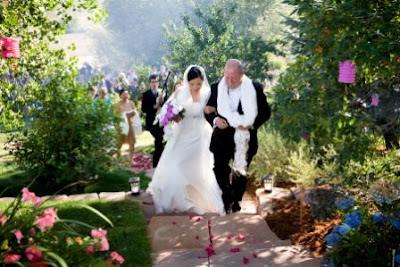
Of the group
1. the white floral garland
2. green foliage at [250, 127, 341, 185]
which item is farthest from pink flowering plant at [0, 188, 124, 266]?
green foliage at [250, 127, 341, 185]

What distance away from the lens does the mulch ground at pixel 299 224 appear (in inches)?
177

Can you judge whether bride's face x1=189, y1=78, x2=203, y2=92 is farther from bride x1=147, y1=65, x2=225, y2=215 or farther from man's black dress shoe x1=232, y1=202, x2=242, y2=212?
man's black dress shoe x1=232, y1=202, x2=242, y2=212

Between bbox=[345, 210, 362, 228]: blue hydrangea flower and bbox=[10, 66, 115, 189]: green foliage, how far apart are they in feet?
14.9

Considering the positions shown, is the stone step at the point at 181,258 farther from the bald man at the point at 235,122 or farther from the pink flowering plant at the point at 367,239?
the bald man at the point at 235,122

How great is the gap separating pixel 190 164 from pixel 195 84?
995 mm

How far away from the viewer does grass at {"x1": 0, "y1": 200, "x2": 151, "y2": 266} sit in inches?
172

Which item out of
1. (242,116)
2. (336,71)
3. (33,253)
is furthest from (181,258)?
(242,116)

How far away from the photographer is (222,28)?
13.9 meters

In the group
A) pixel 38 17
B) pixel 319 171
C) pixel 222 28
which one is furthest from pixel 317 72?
pixel 222 28

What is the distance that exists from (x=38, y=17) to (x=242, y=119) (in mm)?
2989

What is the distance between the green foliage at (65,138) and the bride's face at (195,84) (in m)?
1.88

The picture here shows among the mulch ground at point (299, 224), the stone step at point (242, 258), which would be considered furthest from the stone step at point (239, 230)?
the stone step at point (242, 258)

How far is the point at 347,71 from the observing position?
3459mm

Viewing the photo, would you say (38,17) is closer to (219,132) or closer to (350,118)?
(219,132)
